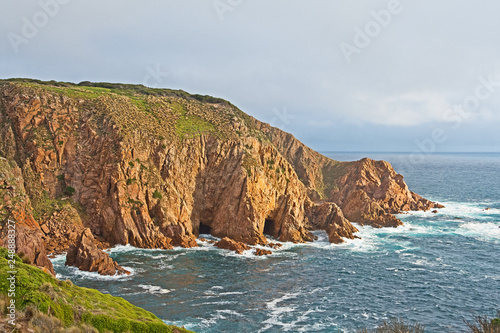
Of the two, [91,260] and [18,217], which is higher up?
[18,217]

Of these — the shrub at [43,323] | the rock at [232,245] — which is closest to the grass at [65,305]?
the shrub at [43,323]

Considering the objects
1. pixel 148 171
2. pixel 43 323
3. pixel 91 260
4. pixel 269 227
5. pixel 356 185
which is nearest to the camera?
pixel 43 323

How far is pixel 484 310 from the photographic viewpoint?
145 feet

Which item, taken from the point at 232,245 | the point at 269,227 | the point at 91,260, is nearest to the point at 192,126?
the point at 269,227

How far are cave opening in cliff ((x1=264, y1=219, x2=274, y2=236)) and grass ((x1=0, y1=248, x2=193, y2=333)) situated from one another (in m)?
55.4

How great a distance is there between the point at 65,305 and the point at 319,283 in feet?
129

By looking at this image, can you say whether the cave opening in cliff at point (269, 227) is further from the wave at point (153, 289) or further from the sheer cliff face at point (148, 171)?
the wave at point (153, 289)

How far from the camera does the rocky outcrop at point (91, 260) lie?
52.8 m

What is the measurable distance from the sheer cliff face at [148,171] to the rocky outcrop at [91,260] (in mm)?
10113

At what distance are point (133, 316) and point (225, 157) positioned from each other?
5702 cm

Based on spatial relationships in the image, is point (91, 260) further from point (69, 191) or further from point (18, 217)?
point (69, 191)

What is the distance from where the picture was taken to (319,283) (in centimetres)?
5347

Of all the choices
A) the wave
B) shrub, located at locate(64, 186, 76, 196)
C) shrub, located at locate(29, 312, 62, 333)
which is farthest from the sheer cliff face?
shrub, located at locate(29, 312, 62, 333)

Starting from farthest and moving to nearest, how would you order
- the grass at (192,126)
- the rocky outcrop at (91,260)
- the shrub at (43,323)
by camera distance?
the grass at (192,126) < the rocky outcrop at (91,260) < the shrub at (43,323)
